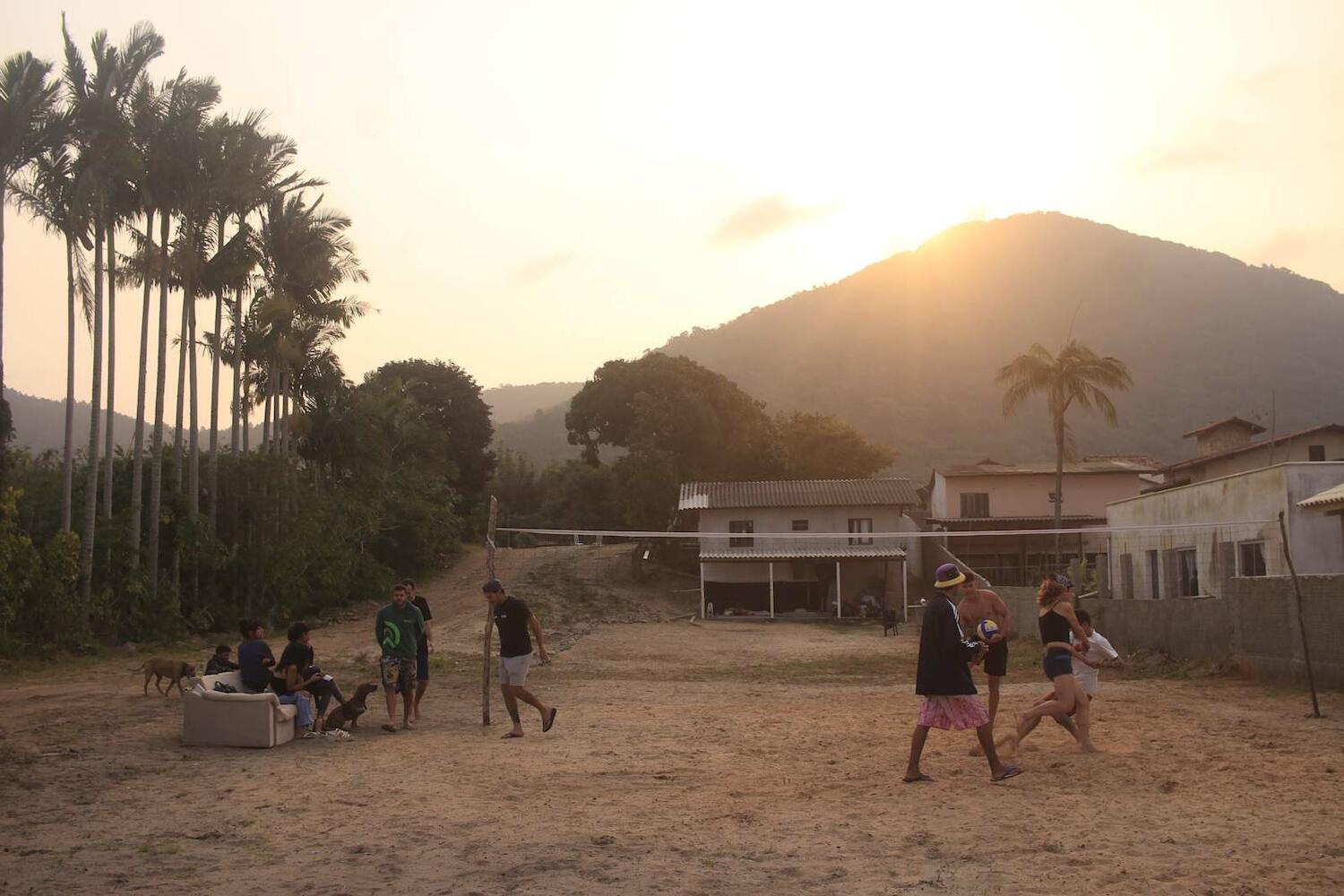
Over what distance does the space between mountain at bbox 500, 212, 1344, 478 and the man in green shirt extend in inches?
2716

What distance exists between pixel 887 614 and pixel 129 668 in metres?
19.1

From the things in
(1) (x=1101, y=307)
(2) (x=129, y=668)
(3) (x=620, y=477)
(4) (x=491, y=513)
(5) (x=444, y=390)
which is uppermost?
(1) (x=1101, y=307)

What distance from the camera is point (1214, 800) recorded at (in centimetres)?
764

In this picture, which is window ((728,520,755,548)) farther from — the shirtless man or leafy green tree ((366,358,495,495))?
the shirtless man

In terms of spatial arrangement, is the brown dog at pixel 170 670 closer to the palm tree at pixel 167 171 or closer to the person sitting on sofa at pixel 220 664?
the person sitting on sofa at pixel 220 664

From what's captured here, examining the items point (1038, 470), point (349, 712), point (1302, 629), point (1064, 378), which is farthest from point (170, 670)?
point (1038, 470)

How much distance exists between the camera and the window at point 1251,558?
21.8 m

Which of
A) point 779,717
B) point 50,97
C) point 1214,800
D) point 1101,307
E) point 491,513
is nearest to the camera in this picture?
point 1214,800

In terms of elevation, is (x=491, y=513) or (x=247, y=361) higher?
(x=247, y=361)

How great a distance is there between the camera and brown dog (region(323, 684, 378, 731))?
11656 mm

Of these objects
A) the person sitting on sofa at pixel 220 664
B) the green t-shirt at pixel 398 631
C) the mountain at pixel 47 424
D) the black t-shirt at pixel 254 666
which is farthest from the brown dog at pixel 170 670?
the mountain at pixel 47 424

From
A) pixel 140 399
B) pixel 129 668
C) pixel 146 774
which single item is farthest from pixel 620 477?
pixel 146 774

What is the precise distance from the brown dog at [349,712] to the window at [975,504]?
3820cm

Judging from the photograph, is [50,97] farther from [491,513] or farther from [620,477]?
[620,477]
